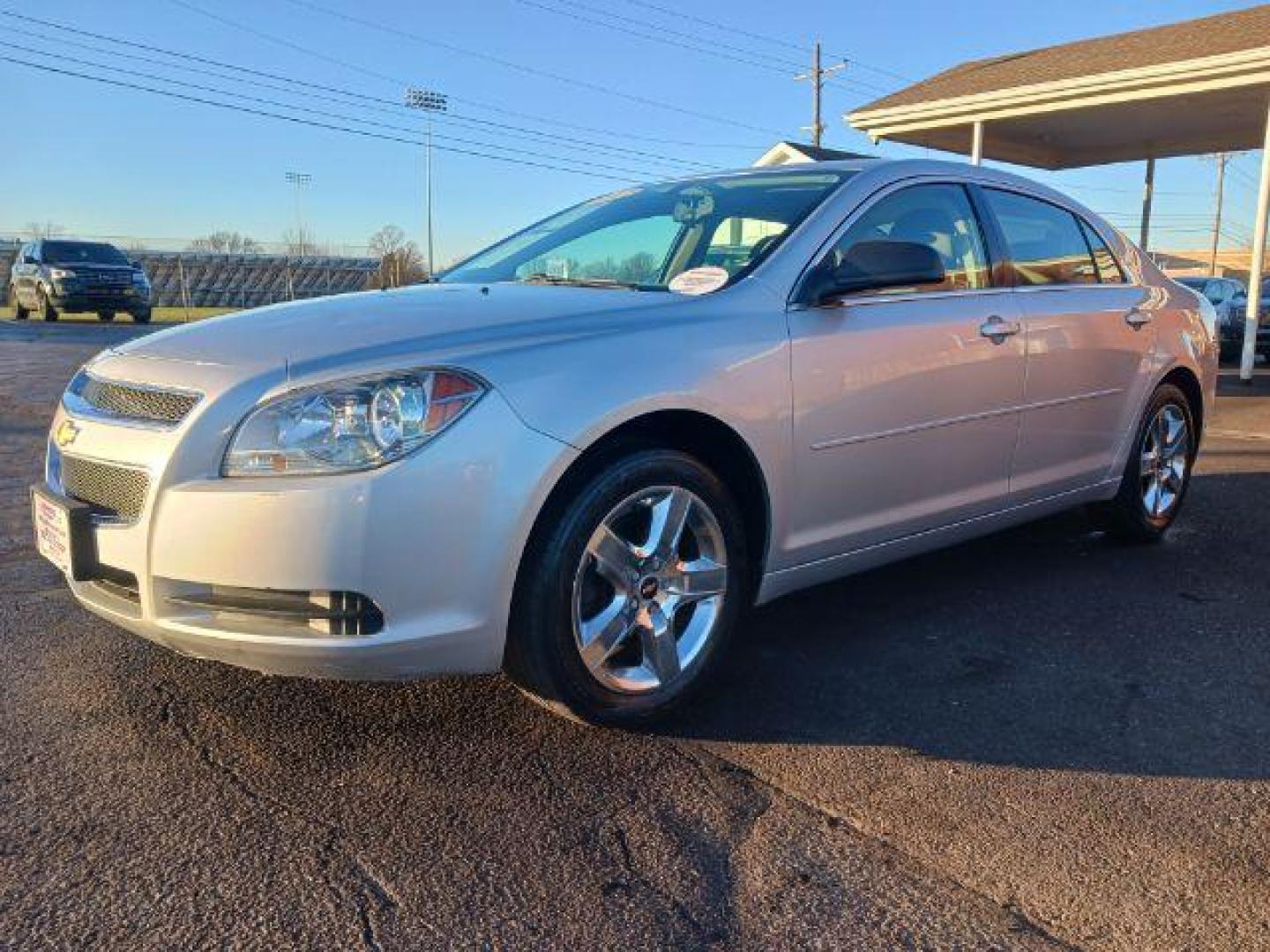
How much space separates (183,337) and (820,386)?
6.08 ft

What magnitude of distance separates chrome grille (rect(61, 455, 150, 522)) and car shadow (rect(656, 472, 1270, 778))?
4.89 feet

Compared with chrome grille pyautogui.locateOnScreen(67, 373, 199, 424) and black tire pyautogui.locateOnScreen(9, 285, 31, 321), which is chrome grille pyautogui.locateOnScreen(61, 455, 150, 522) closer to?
chrome grille pyautogui.locateOnScreen(67, 373, 199, 424)

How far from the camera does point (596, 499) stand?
2.77m

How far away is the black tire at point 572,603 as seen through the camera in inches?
106

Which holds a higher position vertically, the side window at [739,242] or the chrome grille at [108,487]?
the side window at [739,242]

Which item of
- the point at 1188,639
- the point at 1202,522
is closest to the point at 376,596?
the point at 1188,639

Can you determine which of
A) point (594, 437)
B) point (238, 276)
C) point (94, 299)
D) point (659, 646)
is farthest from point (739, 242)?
point (238, 276)

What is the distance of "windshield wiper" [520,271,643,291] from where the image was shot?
3.49 m

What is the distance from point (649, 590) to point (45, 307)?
81.0ft

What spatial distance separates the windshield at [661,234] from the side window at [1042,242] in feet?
3.02

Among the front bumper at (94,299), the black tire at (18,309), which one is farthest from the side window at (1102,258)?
the black tire at (18,309)

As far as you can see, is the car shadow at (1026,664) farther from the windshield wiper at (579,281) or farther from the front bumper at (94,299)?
the front bumper at (94,299)

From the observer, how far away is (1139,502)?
5039 millimetres

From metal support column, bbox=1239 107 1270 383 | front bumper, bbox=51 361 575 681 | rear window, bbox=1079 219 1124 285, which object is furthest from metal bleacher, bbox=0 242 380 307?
front bumper, bbox=51 361 575 681
